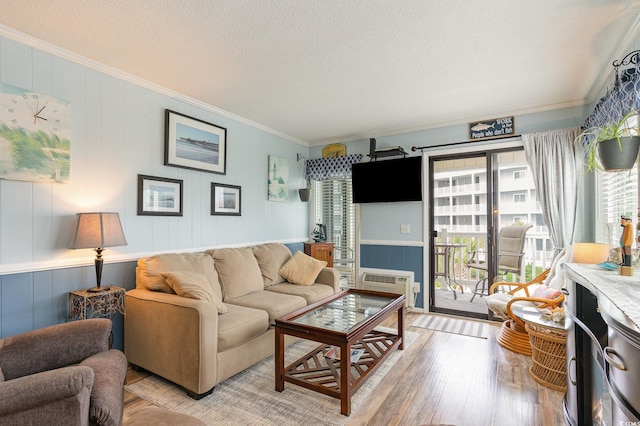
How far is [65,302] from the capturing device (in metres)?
2.37

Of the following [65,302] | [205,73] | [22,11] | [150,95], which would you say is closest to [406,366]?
[65,302]

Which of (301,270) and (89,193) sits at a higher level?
(89,193)

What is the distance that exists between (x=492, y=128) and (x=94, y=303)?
4344 millimetres

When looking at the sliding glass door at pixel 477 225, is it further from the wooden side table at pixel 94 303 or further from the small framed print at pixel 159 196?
the wooden side table at pixel 94 303

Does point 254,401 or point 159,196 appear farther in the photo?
point 159,196

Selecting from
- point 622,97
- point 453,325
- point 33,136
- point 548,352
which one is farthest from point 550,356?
point 33,136

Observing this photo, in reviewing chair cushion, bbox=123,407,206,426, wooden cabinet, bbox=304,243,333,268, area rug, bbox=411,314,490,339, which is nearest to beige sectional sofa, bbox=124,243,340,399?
chair cushion, bbox=123,407,206,426

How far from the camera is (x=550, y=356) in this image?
7.66ft

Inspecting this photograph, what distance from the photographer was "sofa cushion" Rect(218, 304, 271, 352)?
7.45ft

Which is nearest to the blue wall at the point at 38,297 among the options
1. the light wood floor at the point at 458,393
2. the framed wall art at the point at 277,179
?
the light wood floor at the point at 458,393

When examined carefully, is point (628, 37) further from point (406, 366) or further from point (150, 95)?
point (150, 95)

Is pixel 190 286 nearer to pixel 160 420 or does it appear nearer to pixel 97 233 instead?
pixel 97 233

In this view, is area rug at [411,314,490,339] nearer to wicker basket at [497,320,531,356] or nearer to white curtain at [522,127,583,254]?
wicker basket at [497,320,531,356]

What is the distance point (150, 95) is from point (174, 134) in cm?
39
